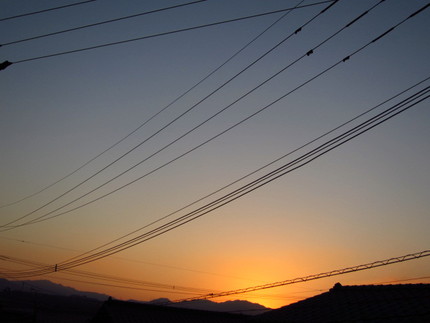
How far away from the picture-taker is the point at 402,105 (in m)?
7.33

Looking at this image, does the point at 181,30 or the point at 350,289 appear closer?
the point at 181,30

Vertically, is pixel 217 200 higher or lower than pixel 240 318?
higher

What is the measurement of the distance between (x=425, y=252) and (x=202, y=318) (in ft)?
73.7

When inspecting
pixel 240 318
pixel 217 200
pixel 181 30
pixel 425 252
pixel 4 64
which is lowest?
pixel 240 318

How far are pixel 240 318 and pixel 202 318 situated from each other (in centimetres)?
506

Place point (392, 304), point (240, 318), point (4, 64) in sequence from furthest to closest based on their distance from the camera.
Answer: point (240, 318) → point (392, 304) → point (4, 64)

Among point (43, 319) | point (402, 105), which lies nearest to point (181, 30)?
point (402, 105)

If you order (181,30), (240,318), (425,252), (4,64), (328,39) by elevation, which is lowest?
(240,318)

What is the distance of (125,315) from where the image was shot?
24062 mm

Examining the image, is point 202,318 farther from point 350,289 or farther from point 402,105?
point 402,105

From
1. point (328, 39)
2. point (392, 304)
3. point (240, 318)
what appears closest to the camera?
point (328, 39)

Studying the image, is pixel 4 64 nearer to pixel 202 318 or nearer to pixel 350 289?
pixel 350 289

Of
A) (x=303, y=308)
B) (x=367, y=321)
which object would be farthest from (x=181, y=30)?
(x=303, y=308)

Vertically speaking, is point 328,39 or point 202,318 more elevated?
point 328,39
